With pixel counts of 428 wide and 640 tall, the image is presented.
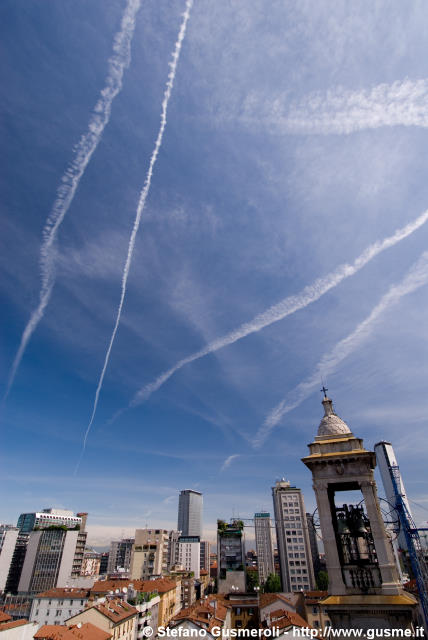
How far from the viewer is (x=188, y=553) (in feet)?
563

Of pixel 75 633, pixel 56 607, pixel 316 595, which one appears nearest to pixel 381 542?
pixel 75 633

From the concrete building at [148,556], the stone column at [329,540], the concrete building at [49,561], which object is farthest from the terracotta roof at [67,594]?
the stone column at [329,540]

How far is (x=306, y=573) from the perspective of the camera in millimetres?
120125

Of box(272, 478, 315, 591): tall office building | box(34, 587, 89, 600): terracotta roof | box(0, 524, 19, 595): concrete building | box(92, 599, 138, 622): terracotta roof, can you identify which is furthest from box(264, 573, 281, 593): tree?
box(0, 524, 19, 595): concrete building

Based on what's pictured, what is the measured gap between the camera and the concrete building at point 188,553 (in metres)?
167

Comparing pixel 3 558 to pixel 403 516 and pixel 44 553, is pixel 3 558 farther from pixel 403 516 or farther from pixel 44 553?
pixel 403 516

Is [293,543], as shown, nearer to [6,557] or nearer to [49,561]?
[49,561]

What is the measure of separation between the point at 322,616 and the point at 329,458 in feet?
198

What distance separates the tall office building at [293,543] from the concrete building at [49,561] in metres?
72.5

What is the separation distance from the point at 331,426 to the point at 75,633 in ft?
139

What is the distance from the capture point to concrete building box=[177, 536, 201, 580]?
548 ft

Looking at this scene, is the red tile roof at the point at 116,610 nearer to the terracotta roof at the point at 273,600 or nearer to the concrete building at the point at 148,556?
the terracotta roof at the point at 273,600

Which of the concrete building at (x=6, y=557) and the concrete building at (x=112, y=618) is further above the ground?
the concrete building at (x=6, y=557)

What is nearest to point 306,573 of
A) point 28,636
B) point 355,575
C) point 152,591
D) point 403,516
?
point 403,516
